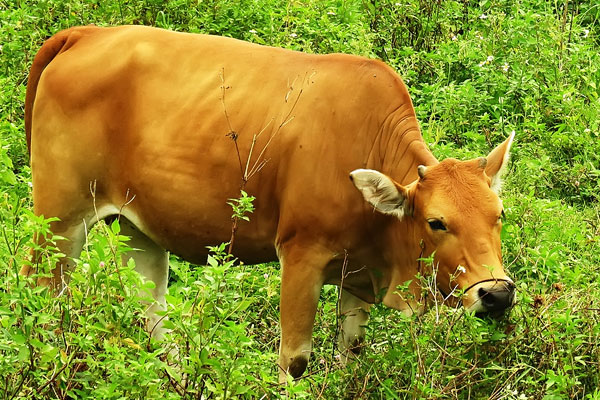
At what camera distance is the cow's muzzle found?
18.1ft

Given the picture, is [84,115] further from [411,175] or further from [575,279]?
[575,279]

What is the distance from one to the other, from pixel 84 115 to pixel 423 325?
7.88 ft

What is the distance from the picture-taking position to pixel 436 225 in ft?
19.2

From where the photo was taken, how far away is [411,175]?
6207 mm

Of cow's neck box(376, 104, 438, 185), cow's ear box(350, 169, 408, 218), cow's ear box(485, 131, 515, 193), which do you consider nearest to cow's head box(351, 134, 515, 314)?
cow's ear box(350, 169, 408, 218)

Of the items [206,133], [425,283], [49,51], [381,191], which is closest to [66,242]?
[206,133]

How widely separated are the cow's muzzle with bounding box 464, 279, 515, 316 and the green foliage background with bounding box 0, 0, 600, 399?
8cm

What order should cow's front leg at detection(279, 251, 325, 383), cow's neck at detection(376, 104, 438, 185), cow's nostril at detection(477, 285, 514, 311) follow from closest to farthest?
cow's nostril at detection(477, 285, 514, 311)
cow's front leg at detection(279, 251, 325, 383)
cow's neck at detection(376, 104, 438, 185)

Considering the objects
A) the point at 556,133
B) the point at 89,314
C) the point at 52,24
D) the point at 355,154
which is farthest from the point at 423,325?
the point at 52,24

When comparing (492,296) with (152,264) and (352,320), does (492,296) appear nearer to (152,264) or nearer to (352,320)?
(352,320)

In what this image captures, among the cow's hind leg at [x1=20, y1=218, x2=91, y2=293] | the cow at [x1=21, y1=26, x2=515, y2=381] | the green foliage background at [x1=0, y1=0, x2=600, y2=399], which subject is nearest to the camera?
the green foliage background at [x1=0, y1=0, x2=600, y2=399]

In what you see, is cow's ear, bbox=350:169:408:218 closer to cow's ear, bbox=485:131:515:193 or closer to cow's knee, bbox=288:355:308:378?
cow's ear, bbox=485:131:515:193

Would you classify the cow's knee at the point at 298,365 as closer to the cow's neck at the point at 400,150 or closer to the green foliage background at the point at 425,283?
the green foliage background at the point at 425,283

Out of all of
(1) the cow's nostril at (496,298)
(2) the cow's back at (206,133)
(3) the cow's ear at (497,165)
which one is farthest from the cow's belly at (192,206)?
(1) the cow's nostril at (496,298)
